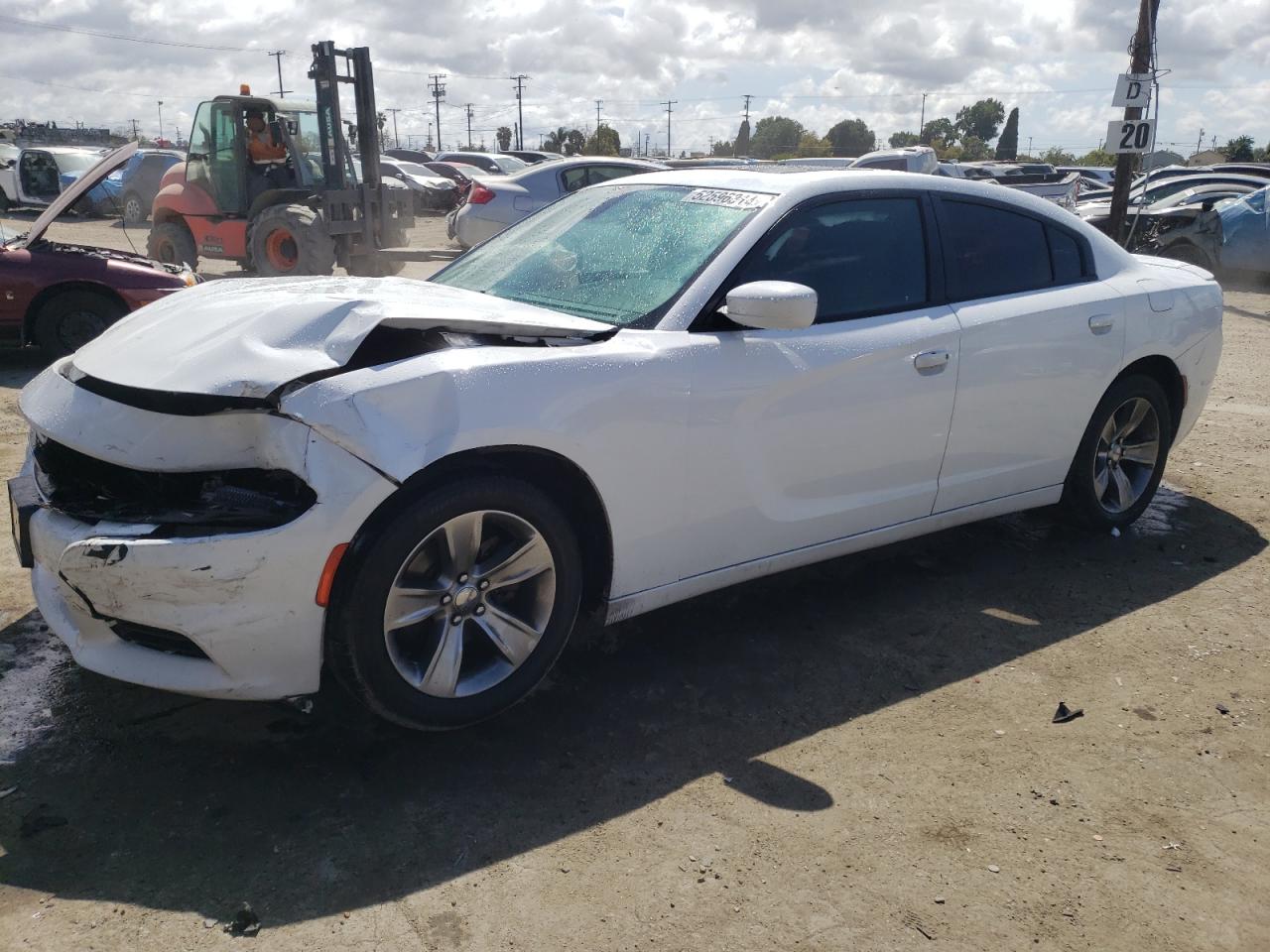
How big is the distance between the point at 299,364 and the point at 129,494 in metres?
0.65

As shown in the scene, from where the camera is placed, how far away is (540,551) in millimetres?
3129

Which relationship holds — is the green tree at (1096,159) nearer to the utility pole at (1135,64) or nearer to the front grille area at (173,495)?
the utility pole at (1135,64)

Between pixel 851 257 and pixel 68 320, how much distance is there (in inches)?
252

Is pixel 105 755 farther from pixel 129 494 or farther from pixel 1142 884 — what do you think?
pixel 1142 884

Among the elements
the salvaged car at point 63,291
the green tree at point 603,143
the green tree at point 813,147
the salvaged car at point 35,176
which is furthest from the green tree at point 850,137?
the salvaged car at point 63,291

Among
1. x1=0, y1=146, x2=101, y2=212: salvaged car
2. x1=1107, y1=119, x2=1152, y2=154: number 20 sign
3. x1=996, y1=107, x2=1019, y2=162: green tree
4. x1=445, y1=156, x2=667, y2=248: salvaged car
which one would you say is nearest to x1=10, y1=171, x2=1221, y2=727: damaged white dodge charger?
x1=445, y1=156, x2=667, y2=248: salvaged car

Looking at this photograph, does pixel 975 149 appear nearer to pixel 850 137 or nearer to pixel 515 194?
pixel 850 137

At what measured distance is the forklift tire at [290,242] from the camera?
39.9 ft

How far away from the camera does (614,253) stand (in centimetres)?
382

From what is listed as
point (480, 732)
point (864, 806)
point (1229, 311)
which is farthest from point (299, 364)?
point (1229, 311)

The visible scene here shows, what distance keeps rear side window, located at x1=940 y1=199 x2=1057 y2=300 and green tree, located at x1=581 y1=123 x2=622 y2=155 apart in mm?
63064

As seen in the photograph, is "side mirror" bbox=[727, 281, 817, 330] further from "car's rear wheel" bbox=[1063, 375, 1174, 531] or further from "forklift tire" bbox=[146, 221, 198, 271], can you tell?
"forklift tire" bbox=[146, 221, 198, 271]

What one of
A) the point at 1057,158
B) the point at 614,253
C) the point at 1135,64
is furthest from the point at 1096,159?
the point at 614,253

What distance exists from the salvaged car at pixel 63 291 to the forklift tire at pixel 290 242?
4.06 metres
